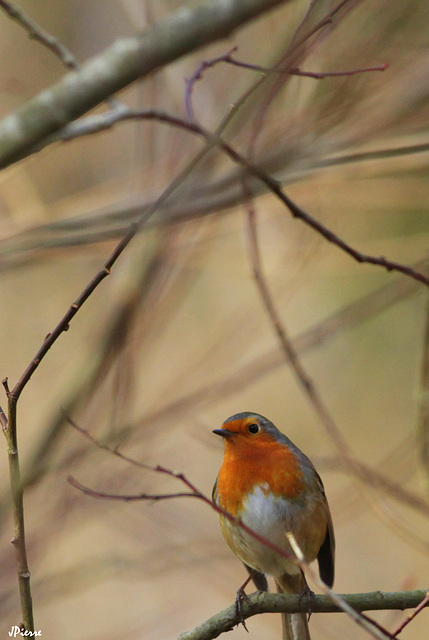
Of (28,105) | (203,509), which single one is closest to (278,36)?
(28,105)

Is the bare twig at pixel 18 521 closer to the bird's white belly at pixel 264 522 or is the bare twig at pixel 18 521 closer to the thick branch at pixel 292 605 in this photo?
the thick branch at pixel 292 605

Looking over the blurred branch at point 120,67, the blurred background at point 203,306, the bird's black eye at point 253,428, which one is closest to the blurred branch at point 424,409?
the blurred background at point 203,306

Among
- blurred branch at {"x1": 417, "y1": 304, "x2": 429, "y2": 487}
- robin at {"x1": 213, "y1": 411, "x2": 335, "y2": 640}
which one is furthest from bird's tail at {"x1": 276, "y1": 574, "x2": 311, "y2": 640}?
blurred branch at {"x1": 417, "y1": 304, "x2": 429, "y2": 487}

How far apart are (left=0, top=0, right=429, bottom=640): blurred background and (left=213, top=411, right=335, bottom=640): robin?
23 cm

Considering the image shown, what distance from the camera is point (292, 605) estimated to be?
2682 mm

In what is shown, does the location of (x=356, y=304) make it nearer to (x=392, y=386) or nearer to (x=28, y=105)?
(x=28, y=105)

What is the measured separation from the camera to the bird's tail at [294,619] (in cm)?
343

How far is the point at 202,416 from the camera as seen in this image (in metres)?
7.09

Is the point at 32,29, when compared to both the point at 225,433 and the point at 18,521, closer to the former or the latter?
the point at 18,521

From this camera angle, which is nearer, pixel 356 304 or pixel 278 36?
pixel 356 304

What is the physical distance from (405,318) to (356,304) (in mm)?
4212

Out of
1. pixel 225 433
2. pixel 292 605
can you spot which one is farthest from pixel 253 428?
pixel 292 605

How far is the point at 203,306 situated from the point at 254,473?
4.42 meters

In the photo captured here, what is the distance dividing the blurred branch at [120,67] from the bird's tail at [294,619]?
2660 millimetres
